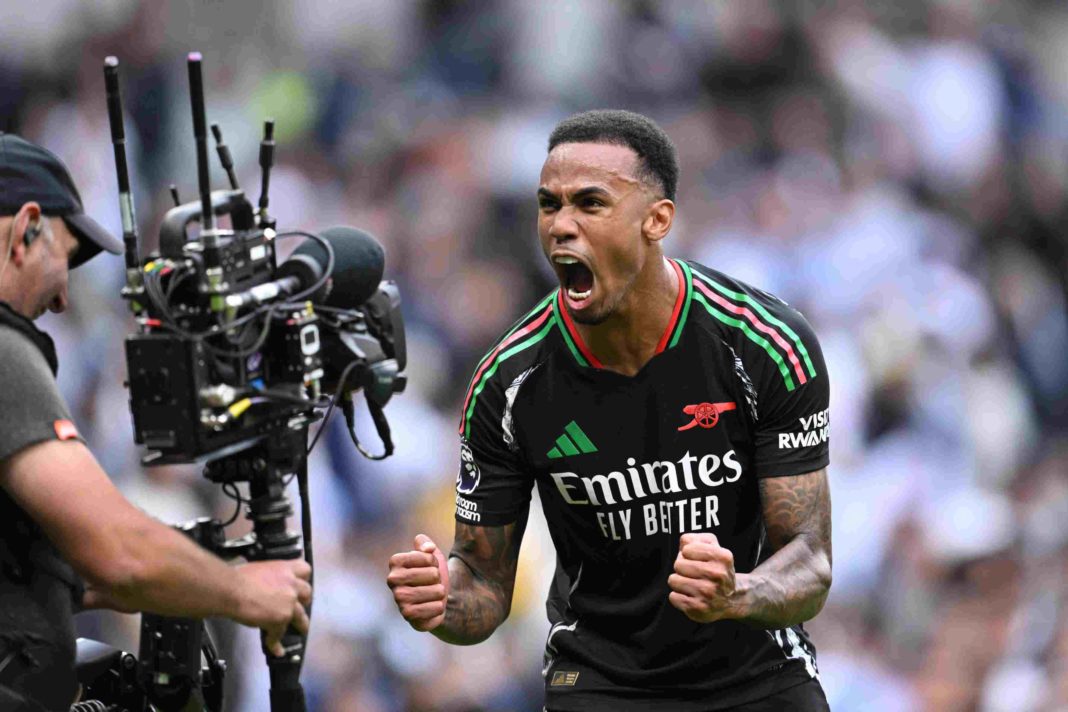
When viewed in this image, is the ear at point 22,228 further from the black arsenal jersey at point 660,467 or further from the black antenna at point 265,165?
the black arsenal jersey at point 660,467

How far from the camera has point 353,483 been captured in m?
6.54

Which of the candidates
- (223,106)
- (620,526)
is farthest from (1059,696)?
(223,106)

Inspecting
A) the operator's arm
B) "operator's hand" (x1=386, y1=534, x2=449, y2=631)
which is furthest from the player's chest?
the operator's arm

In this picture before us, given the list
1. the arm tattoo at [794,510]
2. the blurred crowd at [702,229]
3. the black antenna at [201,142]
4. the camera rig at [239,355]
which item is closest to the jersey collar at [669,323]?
the arm tattoo at [794,510]

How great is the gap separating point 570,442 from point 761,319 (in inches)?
24.3

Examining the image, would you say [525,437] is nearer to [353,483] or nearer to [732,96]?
[353,483]

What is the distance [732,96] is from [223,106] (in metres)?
2.38

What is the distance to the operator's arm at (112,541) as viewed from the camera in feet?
10.1

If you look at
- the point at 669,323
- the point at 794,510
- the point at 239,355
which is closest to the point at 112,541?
the point at 239,355

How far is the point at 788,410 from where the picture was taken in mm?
4078

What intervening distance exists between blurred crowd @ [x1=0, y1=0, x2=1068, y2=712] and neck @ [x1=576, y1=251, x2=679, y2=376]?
243cm

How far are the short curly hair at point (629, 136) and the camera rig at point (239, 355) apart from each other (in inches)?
30.7

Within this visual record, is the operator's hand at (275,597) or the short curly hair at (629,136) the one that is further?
the short curly hair at (629,136)

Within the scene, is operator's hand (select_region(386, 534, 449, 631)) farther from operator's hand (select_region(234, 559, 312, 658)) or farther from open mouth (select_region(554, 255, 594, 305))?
open mouth (select_region(554, 255, 594, 305))
